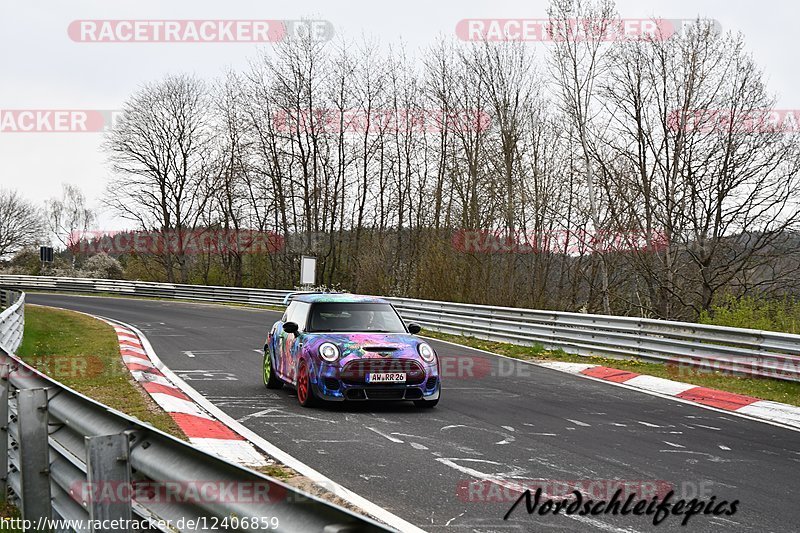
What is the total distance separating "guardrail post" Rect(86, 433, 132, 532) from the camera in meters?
3.37

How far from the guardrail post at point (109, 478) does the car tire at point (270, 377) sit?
808cm

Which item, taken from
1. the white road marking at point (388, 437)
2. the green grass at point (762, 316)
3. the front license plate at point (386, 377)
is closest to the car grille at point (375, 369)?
the front license plate at point (386, 377)

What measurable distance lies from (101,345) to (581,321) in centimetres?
1057

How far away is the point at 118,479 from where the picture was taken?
11.2 ft

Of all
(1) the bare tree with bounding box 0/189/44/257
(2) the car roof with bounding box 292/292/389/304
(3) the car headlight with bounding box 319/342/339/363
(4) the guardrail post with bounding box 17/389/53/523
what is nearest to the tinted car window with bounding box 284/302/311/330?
(2) the car roof with bounding box 292/292/389/304

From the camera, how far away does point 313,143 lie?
151 feet

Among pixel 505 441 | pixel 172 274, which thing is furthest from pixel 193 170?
pixel 505 441

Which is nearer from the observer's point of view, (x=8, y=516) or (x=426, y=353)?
(x=8, y=516)

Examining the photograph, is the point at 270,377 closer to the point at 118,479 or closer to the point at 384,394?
the point at 384,394

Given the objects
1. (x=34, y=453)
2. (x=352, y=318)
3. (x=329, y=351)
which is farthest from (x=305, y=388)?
(x=34, y=453)

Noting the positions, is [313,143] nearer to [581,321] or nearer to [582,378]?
[581,321]

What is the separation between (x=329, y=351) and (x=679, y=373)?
7357 millimetres

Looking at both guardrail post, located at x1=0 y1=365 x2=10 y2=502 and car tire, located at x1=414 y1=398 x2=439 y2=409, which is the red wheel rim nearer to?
car tire, located at x1=414 y1=398 x2=439 y2=409

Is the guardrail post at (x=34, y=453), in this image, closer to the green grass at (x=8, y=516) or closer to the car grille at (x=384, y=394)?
the green grass at (x=8, y=516)
